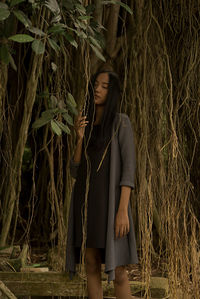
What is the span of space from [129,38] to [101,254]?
1393 mm

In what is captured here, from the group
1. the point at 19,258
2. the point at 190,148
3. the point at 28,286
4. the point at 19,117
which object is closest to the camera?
the point at 28,286

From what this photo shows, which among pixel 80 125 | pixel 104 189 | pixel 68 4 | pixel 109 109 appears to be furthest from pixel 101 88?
pixel 68 4

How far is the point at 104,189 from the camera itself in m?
2.18

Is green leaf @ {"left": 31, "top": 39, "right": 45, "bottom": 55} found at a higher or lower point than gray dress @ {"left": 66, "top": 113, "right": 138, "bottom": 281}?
higher

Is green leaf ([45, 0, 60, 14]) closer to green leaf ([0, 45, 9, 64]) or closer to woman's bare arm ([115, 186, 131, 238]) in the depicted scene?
green leaf ([0, 45, 9, 64])

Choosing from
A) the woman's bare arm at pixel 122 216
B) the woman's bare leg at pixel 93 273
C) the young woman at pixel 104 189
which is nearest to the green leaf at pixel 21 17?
the young woman at pixel 104 189

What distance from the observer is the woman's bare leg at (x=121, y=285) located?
6.97 feet

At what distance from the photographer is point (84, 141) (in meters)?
2.18

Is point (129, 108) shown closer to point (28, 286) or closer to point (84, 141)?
point (84, 141)

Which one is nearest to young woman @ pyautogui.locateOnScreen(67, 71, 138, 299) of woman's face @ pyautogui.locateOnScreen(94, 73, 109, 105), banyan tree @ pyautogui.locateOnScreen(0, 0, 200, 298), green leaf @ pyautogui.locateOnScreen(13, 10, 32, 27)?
woman's face @ pyautogui.locateOnScreen(94, 73, 109, 105)

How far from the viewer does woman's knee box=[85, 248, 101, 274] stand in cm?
218

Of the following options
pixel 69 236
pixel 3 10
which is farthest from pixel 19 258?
pixel 3 10

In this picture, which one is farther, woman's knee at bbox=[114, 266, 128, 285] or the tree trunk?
the tree trunk

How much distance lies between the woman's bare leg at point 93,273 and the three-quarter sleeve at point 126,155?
1.15 ft
